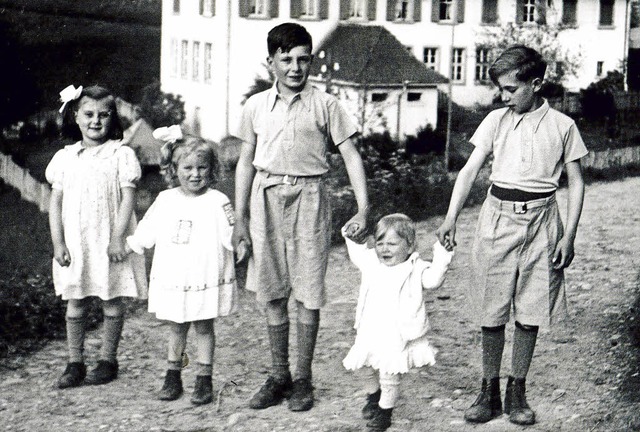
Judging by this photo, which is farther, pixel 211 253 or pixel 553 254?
pixel 211 253

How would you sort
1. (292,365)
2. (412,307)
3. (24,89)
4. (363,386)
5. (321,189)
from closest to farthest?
(412,307) < (321,189) < (363,386) < (292,365) < (24,89)

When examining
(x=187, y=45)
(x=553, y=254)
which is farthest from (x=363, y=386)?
(x=187, y=45)

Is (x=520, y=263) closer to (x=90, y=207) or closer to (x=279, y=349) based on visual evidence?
(x=279, y=349)

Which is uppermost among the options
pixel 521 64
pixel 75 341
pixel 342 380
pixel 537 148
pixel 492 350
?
pixel 521 64

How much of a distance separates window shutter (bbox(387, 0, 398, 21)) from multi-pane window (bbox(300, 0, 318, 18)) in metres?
0.67

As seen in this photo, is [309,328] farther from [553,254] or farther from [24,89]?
[24,89]

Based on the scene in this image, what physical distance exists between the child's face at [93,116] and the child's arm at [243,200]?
28.8 inches

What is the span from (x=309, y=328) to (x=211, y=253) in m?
0.56

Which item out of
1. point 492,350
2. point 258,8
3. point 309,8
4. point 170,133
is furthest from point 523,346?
point 309,8

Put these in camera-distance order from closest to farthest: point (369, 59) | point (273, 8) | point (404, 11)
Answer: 1. point (273, 8)
2. point (369, 59)
3. point (404, 11)

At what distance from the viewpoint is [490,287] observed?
188 inches

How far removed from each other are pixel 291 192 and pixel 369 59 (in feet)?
14.0

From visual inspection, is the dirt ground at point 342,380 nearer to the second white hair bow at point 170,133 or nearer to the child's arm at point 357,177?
the child's arm at point 357,177

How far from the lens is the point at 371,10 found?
9.30 metres
